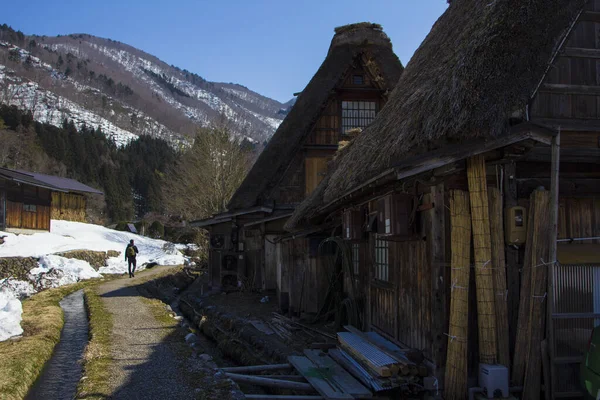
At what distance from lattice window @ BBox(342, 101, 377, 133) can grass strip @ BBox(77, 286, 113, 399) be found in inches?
407

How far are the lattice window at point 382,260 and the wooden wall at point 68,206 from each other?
38.5 m

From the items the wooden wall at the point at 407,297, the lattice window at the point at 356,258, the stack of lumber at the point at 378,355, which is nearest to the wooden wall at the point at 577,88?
the wooden wall at the point at 407,297

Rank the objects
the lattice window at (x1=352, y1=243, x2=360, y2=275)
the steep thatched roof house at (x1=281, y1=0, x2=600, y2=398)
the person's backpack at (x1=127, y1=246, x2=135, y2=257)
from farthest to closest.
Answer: the person's backpack at (x1=127, y1=246, x2=135, y2=257) < the lattice window at (x1=352, y1=243, x2=360, y2=275) < the steep thatched roof house at (x1=281, y1=0, x2=600, y2=398)

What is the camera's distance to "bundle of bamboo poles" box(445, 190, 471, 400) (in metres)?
5.51

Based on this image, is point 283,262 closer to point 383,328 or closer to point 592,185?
point 383,328

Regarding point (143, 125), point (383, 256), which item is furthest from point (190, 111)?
point (383, 256)

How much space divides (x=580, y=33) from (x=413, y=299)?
3915 millimetres

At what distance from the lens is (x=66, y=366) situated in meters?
8.73

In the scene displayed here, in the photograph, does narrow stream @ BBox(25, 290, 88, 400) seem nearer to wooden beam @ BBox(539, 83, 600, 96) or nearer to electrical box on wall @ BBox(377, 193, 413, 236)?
electrical box on wall @ BBox(377, 193, 413, 236)

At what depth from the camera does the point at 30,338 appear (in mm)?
10070

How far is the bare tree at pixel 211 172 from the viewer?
29.7m

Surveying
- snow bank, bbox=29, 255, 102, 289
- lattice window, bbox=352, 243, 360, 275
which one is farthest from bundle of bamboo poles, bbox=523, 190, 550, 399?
snow bank, bbox=29, 255, 102, 289

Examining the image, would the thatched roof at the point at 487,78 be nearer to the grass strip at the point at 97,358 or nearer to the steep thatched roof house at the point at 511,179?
the steep thatched roof house at the point at 511,179

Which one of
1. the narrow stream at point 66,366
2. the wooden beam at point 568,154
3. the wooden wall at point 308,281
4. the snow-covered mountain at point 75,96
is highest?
the snow-covered mountain at point 75,96
